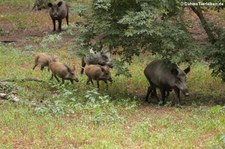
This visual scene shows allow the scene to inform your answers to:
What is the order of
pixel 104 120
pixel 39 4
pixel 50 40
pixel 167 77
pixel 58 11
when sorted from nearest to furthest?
pixel 104 120
pixel 167 77
pixel 50 40
pixel 58 11
pixel 39 4

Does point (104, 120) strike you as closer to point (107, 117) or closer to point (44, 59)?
point (107, 117)

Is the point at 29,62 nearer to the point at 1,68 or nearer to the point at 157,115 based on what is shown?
the point at 1,68

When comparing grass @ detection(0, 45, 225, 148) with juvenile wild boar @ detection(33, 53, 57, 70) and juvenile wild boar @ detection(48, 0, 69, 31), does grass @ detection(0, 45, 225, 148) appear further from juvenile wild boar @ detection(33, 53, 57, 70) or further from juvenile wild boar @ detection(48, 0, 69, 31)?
juvenile wild boar @ detection(48, 0, 69, 31)

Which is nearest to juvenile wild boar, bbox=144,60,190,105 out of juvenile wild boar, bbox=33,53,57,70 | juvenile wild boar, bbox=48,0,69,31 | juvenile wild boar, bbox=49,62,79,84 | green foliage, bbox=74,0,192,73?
green foliage, bbox=74,0,192,73

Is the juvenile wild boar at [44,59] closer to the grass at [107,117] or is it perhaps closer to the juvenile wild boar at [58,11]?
the grass at [107,117]

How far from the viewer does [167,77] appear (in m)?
13.5

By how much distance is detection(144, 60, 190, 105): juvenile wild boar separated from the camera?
525 inches

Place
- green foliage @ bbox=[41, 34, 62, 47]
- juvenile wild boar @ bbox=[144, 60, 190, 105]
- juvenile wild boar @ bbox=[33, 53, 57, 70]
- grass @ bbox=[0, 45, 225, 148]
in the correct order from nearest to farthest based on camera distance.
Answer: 1. grass @ bbox=[0, 45, 225, 148]
2. juvenile wild boar @ bbox=[144, 60, 190, 105]
3. juvenile wild boar @ bbox=[33, 53, 57, 70]
4. green foliage @ bbox=[41, 34, 62, 47]

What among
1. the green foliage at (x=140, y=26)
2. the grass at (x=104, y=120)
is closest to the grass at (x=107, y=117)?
the grass at (x=104, y=120)

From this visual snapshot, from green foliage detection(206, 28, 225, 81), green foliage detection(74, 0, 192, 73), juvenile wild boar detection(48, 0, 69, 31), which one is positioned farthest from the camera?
juvenile wild boar detection(48, 0, 69, 31)

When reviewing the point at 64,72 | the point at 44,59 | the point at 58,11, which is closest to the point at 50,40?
the point at 58,11

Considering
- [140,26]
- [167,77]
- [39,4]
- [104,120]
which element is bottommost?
[104,120]

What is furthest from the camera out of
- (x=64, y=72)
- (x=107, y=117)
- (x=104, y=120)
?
(x=64, y=72)

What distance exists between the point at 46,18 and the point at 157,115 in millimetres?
17371
